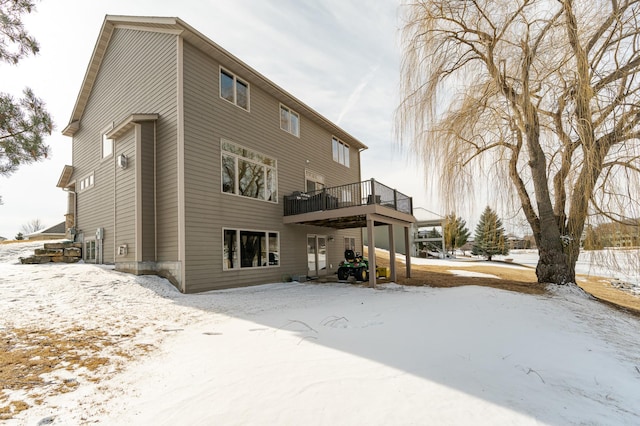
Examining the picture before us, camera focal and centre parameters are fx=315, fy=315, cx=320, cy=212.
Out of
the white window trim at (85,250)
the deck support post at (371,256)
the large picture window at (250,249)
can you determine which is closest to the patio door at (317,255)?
the large picture window at (250,249)

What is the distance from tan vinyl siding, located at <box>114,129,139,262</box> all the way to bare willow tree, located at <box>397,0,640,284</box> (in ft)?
26.8

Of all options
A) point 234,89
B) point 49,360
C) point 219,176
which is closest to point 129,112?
point 234,89

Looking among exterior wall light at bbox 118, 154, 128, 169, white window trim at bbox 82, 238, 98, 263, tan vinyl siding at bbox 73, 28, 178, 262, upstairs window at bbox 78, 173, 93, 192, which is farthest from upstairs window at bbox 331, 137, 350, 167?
white window trim at bbox 82, 238, 98, 263

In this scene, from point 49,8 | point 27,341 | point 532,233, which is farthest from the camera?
point 532,233

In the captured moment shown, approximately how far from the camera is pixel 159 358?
3699 millimetres

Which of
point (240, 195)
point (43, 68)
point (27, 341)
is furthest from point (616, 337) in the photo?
point (43, 68)

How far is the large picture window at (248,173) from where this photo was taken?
10.1m

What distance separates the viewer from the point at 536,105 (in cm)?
825

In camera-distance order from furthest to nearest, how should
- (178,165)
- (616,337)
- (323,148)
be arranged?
(323,148) → (178,165) → (616,337)

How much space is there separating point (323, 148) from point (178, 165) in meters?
7.74

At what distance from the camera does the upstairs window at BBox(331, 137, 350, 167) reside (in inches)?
638

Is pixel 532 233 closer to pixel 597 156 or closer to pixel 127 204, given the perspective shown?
pixel 597 156

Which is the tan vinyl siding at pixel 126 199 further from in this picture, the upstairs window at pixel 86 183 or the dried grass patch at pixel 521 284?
the dried grass patch at pixel 521 284

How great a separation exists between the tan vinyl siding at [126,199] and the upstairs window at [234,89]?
316 centimetres
